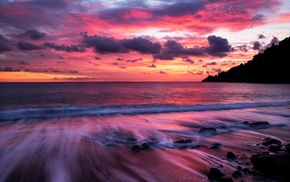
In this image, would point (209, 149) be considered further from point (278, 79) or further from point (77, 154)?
point (278, 79)

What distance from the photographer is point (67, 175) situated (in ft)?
18.9

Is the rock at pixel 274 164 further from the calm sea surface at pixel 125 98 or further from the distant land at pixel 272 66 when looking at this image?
the distant land at pixel 272 66

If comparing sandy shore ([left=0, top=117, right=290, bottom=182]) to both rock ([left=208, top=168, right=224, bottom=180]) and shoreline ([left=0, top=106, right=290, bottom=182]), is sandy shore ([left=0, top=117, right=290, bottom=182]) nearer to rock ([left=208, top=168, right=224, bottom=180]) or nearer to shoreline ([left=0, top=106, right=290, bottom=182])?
shoreline ([left=0, top=106, right=290, bottom=182])

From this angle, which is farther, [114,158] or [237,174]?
[114,158]

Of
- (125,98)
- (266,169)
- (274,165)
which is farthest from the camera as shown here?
(125,98)

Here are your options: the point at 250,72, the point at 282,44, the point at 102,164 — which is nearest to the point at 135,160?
the point at 102,164

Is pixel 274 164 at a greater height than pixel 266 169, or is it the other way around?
pixel 274 164

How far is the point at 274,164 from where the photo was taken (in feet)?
18.2

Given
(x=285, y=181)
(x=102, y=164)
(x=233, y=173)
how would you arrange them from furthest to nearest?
1. (x=102, y=164)
2. (x=233, y=173)
3. (x=285, y=181)

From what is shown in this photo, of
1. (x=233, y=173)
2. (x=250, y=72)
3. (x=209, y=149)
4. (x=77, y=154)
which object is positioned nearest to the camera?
(x=233, y=173)

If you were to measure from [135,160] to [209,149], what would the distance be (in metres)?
2.84

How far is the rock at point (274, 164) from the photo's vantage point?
5.33 m

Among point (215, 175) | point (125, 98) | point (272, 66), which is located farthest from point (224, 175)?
point (272, 66)

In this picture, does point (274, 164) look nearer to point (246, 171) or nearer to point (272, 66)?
point (246, 171)
